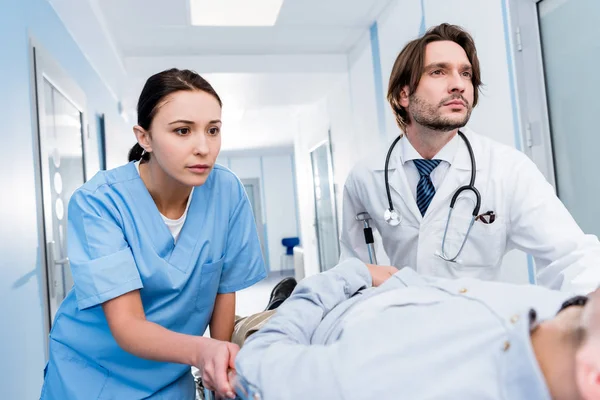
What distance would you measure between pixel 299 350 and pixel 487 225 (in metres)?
0.85

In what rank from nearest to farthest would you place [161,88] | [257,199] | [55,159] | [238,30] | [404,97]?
1. [161,88]
2. [404,97]
3. [55,159]
4. [238,30]
5. [257,199]

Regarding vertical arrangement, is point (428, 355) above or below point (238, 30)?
below

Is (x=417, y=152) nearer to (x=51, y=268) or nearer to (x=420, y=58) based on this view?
(x=420, y=58)

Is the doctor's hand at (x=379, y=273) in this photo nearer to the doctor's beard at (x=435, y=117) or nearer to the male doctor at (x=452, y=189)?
the male doctor at (x=452, y=189)

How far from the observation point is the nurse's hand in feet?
2.52

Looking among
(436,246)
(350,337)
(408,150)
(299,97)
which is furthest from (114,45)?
(350,337)

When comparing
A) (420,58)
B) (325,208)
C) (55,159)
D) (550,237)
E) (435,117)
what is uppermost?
(420,58)

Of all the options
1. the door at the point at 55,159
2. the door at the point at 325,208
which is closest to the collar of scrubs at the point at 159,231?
the door at the point at 55,159

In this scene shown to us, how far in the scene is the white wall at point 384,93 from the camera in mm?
2152

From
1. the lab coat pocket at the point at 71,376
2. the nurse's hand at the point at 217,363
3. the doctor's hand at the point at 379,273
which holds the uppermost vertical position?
the doctor's hand at the point at 379,273

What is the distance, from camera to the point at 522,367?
56cm

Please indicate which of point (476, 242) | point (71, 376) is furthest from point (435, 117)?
point (71, 376)

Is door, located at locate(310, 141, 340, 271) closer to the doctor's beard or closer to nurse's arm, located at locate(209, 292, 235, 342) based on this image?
the doctor's beard

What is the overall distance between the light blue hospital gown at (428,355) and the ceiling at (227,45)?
2.35 m
